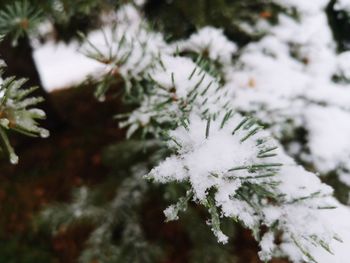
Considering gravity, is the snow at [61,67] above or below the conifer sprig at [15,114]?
below

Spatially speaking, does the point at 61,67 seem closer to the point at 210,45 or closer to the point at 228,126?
the point at 210,45

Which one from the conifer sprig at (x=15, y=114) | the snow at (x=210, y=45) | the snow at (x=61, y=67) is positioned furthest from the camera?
the snow at (x=61, y=67)

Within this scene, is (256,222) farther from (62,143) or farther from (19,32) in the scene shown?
(62,143)

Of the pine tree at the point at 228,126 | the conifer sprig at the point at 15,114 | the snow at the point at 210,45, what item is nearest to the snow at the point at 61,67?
the pine tree at the point at 228,126

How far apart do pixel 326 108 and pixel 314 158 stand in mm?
243

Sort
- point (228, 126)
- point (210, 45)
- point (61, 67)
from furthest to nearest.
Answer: point (61, 67)
point (210, 45)
point (228, 126)

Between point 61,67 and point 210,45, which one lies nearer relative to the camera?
point 210,45

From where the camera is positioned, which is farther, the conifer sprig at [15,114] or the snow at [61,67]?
the snow at [61,67]

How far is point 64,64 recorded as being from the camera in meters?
9.64

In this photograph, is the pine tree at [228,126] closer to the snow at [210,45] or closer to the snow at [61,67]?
the snow at [210,45]

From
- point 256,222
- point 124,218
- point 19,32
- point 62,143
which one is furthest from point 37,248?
point 256,222

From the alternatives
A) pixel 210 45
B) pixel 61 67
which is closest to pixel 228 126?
pixel 210 45

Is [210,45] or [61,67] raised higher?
[210,45]

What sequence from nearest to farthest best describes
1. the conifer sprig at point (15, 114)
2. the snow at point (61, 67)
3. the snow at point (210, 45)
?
the conifer sprig at point (15, 114), the snow at point (210, 45), the snow at point (61, 67)
